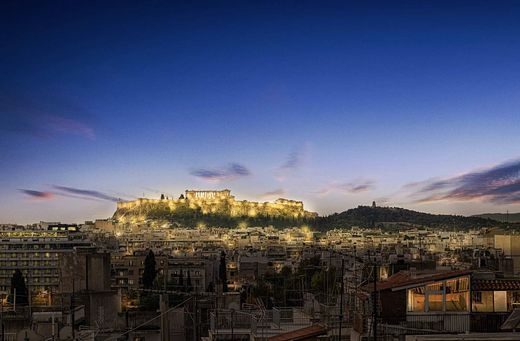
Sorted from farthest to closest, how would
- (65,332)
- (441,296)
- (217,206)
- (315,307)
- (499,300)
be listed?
(217,206), (315,307), (65,332), (499,300), (441,296)

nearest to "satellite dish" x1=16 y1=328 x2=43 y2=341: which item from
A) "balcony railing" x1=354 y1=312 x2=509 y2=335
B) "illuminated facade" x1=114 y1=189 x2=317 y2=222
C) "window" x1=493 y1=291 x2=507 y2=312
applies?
"balcony railing" x1=354 y1=312 x2=509 y2=335

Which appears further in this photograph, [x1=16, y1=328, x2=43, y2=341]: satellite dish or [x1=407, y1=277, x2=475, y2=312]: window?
[x1=16, y1=328, x2=43, y2=341]: satellite dish

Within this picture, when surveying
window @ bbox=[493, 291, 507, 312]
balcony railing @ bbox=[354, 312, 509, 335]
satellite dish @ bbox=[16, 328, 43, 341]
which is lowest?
satellite dish @ bbox=[16, 328, 43, 341]

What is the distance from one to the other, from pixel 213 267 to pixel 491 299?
42842 mm

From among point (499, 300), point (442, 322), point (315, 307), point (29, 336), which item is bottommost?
point (29, 336)

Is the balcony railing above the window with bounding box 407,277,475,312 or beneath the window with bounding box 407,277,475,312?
beneath

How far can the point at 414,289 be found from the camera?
315 inches

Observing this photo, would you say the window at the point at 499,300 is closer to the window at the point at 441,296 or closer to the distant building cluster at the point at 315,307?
the distant building cluster at the point at 315,307

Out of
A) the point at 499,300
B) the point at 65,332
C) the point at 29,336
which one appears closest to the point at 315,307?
the point at 65,332

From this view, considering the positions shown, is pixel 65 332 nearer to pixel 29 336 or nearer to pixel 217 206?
pixel 29 336

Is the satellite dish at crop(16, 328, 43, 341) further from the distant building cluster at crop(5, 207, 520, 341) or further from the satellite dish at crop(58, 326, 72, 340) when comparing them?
the satellite dish at crop(58, 326, 72, 340)

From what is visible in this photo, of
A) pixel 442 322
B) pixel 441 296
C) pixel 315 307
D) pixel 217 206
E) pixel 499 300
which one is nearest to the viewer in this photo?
pixel 442 322

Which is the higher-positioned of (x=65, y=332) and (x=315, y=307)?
(x=315, y=307)

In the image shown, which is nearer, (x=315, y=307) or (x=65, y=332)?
(x=65, y=332)
